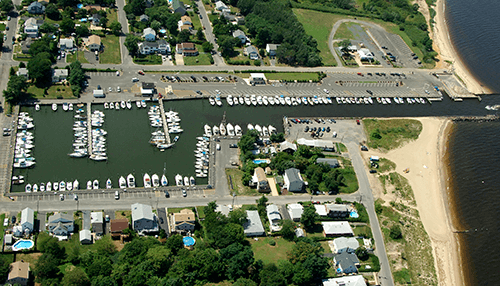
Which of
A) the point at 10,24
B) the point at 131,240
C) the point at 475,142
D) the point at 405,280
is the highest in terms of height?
the point at 10,24

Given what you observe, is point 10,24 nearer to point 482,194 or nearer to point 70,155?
point 70,155

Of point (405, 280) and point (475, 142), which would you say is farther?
point (475, 142)

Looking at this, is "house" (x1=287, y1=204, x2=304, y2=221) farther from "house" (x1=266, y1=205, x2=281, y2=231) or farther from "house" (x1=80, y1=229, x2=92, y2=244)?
"house" (x1=80, y1=229, x2=92, y2=244)

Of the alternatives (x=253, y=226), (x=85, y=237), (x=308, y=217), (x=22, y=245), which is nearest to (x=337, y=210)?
(x=308, y=217)

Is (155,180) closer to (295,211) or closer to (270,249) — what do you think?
(270,249)

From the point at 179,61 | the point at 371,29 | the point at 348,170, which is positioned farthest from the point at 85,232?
the point at 371,29

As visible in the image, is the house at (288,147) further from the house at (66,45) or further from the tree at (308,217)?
the house at (66,45)

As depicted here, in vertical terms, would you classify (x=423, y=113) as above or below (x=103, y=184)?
above
